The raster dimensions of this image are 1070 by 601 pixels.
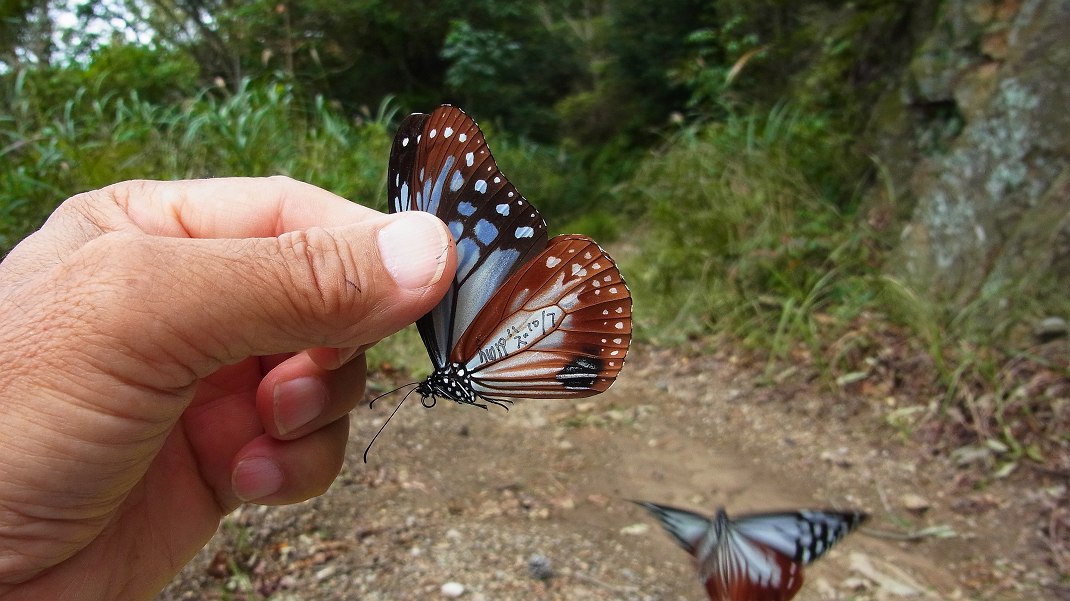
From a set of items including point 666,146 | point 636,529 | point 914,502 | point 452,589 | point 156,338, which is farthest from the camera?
point 666,146

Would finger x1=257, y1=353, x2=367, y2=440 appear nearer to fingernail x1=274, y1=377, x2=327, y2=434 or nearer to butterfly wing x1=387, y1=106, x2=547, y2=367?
fingernail x1=274, y1=377, x2=327, y2=434

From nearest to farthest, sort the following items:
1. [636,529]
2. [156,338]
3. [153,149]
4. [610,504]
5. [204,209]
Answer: [156,338]
[204,209]
[636,529]
[610,504]
[153,149]

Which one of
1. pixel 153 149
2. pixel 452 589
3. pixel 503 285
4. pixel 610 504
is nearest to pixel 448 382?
pixel 503 285

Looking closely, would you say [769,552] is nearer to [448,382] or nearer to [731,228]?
[448,382]

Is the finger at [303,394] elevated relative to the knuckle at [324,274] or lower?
lower

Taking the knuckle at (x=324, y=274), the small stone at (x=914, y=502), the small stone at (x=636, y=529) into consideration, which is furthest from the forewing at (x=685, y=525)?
the small stone at (x=914, y=502)

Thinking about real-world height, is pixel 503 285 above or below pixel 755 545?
above

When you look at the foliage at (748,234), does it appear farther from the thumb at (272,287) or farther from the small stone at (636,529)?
the thumb at (272,287)
